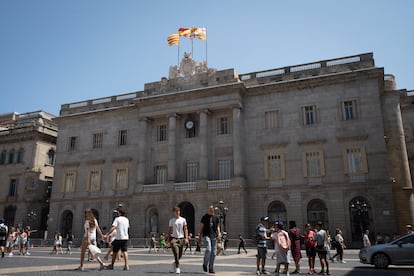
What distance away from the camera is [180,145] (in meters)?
37.9

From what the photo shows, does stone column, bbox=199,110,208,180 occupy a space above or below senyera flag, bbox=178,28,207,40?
below

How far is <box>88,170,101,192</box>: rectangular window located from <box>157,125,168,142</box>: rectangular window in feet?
25.8

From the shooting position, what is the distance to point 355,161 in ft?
102

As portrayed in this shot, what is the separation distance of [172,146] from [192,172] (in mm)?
3231

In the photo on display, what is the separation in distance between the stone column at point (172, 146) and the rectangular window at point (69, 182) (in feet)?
41.0

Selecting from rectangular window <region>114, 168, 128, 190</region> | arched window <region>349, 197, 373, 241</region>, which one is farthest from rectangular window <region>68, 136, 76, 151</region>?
arched window <region>349, 197, 373, 241</region>

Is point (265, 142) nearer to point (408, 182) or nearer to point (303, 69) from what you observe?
point (303, 69)

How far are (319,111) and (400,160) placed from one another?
8.34 meters

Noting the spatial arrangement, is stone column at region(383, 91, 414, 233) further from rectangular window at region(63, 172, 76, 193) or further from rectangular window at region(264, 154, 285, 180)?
rectangular window at region(63, 172, 76, 193)

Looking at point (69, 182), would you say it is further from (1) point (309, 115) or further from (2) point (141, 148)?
(1) point (309, 115)

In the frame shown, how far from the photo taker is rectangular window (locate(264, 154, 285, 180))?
3334cm

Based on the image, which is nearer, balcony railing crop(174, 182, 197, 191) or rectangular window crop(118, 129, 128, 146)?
balcony railing crop(174, 182, 197, 191)

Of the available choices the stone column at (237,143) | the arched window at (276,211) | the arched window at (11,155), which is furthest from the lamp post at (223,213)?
the arched window at (11,155)

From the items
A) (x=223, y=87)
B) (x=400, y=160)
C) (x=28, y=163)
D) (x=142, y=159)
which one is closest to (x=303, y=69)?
(x=223, y=87)
